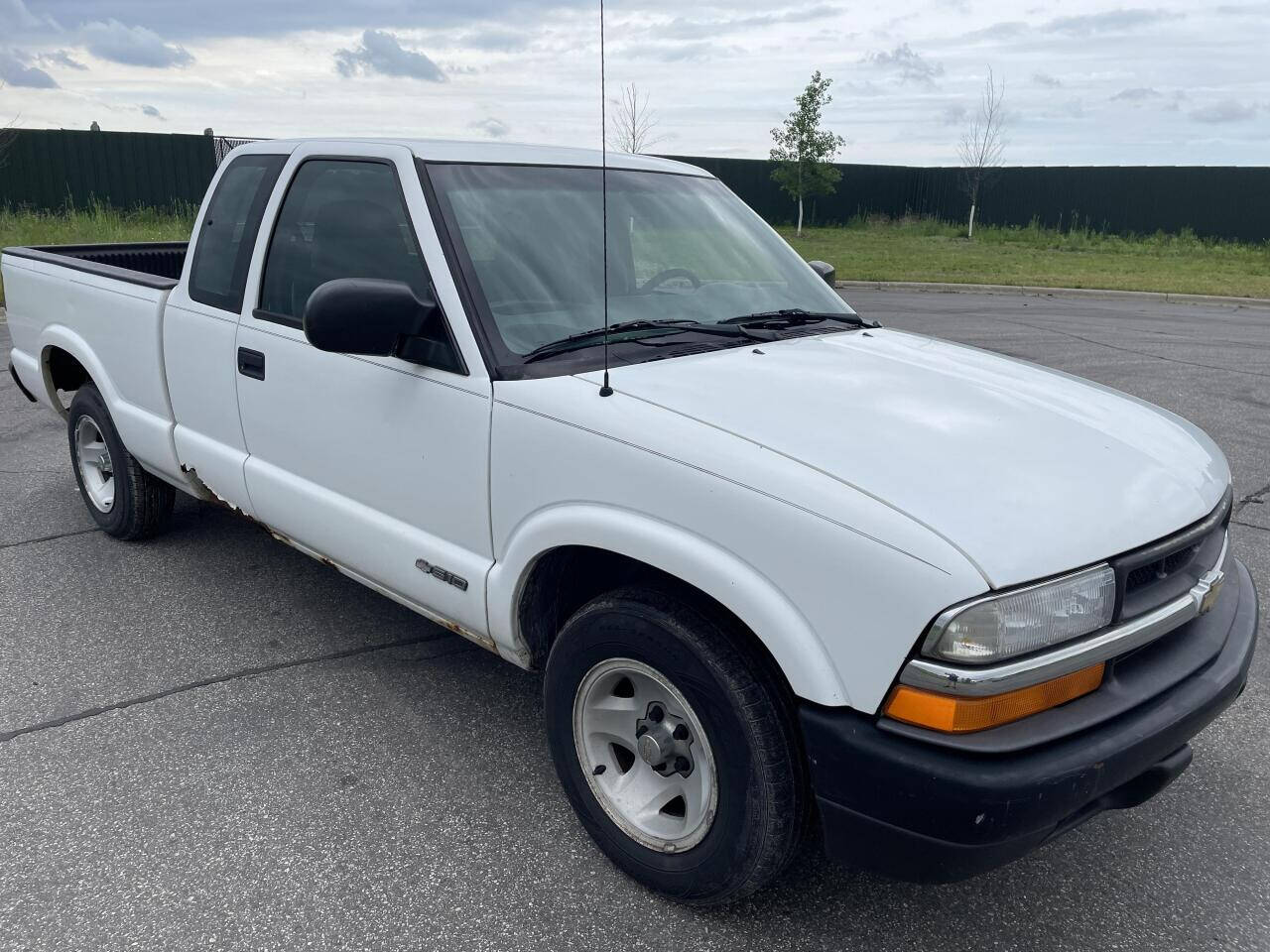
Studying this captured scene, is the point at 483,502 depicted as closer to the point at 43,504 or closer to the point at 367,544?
the point at 367,544

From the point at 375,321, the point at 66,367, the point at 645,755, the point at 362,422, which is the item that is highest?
the point at 375,321

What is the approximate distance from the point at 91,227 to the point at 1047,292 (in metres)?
17.4

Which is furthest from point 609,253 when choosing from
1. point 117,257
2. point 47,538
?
point 117,257

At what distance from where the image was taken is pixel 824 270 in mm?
4504

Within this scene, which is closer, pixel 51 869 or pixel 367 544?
pixel 51 869

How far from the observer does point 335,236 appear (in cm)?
349

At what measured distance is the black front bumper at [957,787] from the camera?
202 cm

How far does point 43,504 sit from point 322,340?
3924 mm

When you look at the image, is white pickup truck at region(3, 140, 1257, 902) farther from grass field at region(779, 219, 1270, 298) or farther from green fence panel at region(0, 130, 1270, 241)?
green fence panel at region(0, 130, 1270, 241)

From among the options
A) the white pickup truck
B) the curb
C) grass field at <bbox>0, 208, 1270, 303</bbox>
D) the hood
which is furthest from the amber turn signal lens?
grass field at <bbox>0, 208, 1270, 303</bbox>

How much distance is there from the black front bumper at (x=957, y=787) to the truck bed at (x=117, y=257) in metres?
3.82

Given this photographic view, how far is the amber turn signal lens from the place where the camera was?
203 centimetres

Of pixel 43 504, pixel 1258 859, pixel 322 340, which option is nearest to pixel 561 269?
pixel 322 340

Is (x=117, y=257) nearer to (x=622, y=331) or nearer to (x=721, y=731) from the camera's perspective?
(x=622, y=331)
